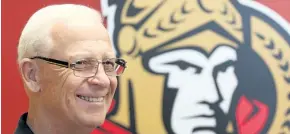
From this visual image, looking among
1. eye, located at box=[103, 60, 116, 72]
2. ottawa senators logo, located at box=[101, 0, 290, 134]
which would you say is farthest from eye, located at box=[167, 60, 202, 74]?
eye, located at box=[103, 60, 116, 72]

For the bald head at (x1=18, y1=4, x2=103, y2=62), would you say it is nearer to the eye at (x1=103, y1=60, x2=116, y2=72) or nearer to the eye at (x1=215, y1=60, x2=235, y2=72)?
the eye at (x1=103, y1=60, x2=116, y2=72)

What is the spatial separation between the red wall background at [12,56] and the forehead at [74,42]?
2.06ft

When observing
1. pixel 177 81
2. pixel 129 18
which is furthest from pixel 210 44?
pixel 129 18

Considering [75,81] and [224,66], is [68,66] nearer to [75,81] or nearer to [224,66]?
[75,81]

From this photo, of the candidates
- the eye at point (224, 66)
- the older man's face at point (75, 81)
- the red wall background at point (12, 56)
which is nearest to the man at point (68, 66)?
the older man's face at point (75, 81)

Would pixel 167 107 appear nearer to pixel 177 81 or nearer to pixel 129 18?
pixel 177 81

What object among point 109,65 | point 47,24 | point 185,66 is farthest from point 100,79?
point 185,66

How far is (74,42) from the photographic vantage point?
77 cm

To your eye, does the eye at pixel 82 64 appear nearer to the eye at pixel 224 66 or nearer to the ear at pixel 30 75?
the ear at pixel 30 75

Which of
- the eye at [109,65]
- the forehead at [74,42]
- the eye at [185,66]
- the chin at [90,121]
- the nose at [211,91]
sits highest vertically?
the forehead at [74,42]

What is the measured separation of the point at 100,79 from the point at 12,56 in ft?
2.32

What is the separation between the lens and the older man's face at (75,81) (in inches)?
30.0

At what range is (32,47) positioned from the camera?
77 cm

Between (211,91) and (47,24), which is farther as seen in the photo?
(211,91)
